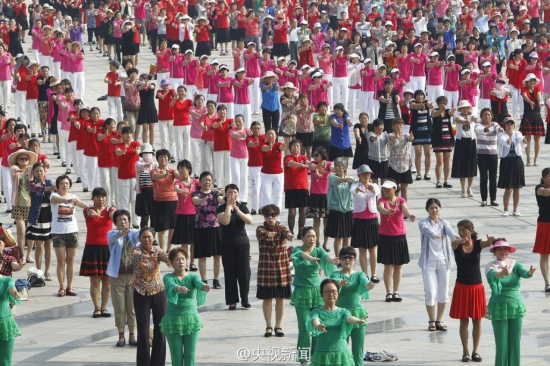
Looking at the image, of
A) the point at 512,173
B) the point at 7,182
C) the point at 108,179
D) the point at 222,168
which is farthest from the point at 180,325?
the point at 222,168

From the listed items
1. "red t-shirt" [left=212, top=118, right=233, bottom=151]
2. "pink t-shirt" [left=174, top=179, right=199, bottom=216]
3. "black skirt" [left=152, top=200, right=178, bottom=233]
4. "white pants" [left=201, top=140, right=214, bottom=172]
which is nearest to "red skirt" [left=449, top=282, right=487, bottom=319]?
"pink t-shirt" [left=174, top=179, right=199, bottom=216]

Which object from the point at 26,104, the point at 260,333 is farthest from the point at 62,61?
the point at 260,333

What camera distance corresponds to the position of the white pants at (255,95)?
3069 centimetres

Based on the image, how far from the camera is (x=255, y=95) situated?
102 feet

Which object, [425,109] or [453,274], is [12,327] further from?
[425,109]

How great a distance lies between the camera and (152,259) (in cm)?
1504

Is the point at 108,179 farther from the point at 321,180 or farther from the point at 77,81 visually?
the point at 77,81

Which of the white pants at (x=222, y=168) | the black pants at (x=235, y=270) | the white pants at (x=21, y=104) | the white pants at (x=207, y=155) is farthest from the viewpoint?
the white pants at (x=21, y=104)

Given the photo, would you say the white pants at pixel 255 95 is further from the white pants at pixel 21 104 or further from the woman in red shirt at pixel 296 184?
the woman in red shirt at pixel 296 184

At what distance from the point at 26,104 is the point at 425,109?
933 centimetres

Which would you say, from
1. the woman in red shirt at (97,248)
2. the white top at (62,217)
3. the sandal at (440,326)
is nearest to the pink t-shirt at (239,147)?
the white top at (62,217)

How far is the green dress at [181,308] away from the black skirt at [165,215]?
18.8ft

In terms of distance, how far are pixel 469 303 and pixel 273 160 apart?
6.89 m

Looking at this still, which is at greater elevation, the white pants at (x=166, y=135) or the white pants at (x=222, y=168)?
the white pants at (x=166, y=135)
